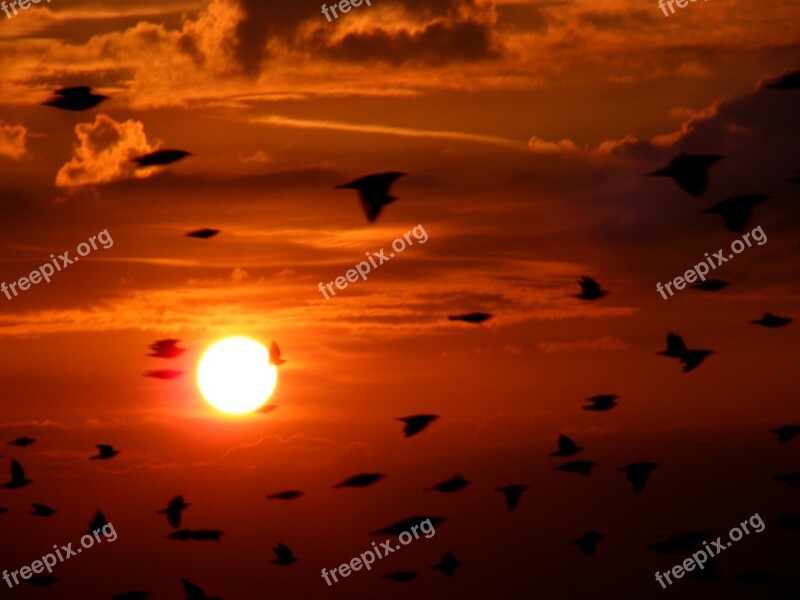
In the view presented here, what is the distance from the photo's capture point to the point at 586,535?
33.3m

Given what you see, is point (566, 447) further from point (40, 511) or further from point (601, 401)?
point (40, 511)

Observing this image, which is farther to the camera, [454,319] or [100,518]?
[100,518]

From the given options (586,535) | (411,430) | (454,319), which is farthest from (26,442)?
(586,535)

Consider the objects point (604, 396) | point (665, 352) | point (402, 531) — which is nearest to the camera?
point (665, 352)

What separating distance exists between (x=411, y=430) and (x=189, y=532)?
7671mm

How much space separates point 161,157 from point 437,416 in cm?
1030

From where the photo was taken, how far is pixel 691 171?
25.1 meters

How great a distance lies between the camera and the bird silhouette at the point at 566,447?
3259 centimetres

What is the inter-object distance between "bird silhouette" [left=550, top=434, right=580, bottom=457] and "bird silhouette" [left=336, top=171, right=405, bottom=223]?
33.3ft

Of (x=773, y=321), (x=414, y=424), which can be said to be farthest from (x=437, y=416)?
(x=773, y=321)

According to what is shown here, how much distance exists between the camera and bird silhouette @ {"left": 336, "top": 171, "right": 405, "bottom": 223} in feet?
85.0

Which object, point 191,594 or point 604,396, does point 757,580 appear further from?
point 191,594

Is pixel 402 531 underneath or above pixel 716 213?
underneath

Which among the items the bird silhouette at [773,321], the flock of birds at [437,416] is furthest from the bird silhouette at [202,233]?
the bird silhouette at [773,321]
